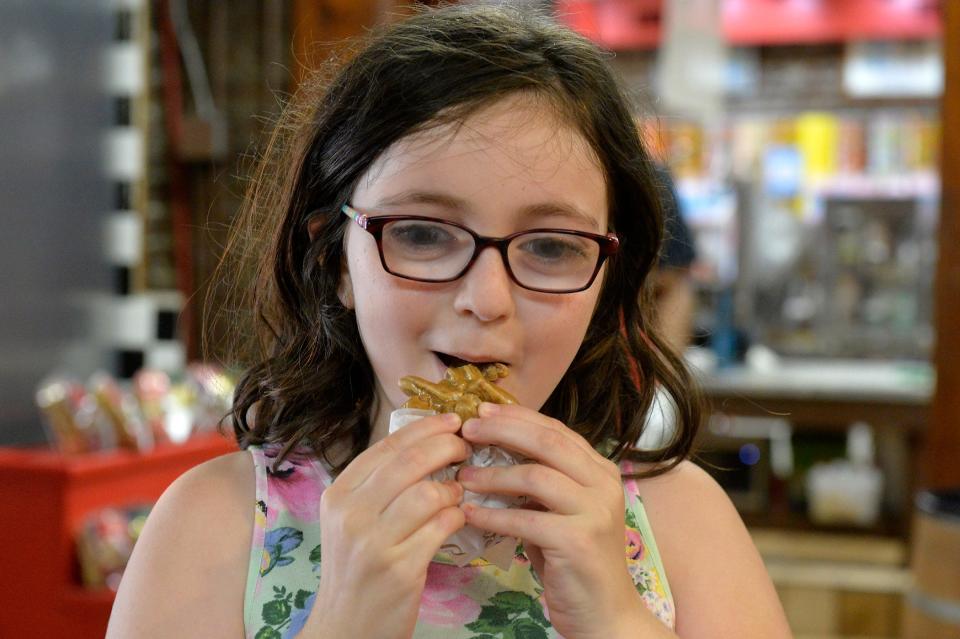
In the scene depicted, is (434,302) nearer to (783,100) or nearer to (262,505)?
(262,505)

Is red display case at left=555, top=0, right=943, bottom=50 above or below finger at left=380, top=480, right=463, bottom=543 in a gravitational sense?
above

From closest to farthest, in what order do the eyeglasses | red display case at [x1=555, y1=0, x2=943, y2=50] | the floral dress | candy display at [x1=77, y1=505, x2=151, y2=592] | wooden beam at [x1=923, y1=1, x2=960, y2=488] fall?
1. the eyeglasses
2. the floral dress
3. candy display at [x1=77, y1=505, x2=151, y2=592]
4. wooden beam at [x1=923, y1=1, x2=960, y2=488]
5. red display case at [x1=555, y1=0, x2=943, y2=50]

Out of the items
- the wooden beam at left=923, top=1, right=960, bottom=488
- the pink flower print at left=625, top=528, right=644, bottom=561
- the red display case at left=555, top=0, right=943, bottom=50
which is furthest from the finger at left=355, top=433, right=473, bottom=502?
the red display case at left=555, top=0, right=943, bottom=50

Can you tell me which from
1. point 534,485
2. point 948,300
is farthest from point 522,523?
point 948,300

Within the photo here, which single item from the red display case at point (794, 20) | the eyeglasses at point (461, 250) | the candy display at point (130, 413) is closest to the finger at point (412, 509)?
the eyeglasses at point (461, 250)

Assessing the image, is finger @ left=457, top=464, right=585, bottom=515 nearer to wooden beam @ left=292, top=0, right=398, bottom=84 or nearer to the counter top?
wooden beam @ left=292, top=0, right=398, bottom=84

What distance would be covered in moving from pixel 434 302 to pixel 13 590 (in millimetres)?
2242

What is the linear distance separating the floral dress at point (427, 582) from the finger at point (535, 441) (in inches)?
10.0

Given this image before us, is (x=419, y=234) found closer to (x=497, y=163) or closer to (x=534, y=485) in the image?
(x=497, y=163)

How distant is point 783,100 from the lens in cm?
720

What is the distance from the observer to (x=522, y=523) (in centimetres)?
102

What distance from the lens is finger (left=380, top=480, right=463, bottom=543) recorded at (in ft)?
3.24

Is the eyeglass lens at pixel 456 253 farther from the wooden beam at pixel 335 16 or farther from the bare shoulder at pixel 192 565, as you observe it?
the wooden beam at pixel 335 16

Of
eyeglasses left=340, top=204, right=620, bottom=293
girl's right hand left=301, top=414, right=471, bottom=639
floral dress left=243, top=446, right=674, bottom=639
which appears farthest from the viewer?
floral dress left=243, top=446, right=674, bottom=639
